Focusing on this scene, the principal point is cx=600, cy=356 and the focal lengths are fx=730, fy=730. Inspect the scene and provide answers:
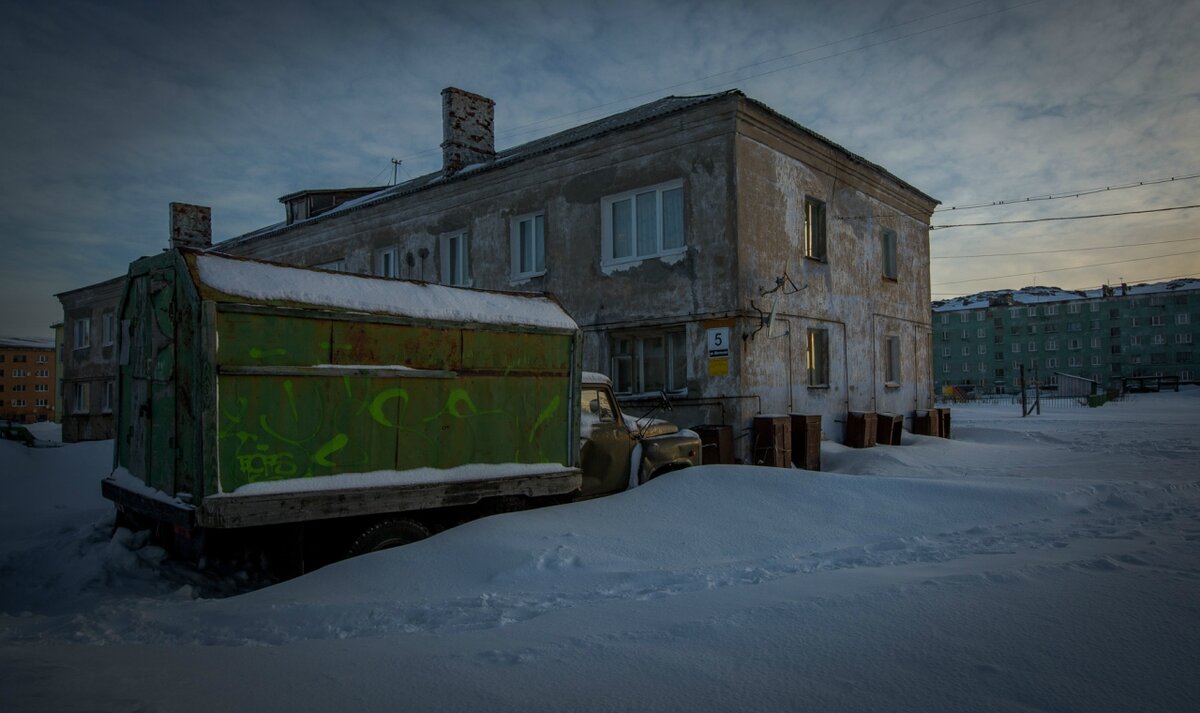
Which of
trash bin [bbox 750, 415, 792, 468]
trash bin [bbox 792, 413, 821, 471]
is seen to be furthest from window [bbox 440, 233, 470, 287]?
trash bin [bbox 792, 413, 821, 471]

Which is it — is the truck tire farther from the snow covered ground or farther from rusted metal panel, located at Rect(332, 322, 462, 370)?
rusted metal panel, located at Rect(332, 322, 462, 370)

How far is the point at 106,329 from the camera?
28.2 m

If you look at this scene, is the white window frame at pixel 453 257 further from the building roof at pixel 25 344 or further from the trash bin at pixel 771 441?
the building roof at pixel 25 344

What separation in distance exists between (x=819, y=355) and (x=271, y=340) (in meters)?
11.3

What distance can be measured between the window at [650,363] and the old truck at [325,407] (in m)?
5.94

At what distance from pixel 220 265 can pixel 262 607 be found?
2536 mm

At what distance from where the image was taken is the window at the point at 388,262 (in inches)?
715

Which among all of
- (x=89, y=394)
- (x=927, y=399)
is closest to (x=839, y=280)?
(x=927, y=399)

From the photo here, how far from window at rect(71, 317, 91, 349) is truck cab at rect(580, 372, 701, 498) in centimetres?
2903

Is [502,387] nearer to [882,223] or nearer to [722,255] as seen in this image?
[722,255]

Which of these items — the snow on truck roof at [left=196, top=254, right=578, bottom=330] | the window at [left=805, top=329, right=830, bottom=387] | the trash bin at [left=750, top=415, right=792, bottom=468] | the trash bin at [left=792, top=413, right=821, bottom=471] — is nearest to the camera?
the snow on truck roof at [left=196, top=254, right=578, bottom=330]

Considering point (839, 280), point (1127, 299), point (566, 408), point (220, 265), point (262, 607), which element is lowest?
point (262, 607)

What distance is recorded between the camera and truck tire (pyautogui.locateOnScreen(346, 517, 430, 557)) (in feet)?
19.1

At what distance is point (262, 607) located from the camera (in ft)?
15.2
